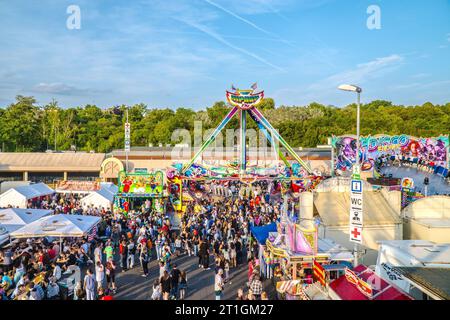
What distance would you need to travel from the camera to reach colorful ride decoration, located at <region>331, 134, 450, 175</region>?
32.4 metres

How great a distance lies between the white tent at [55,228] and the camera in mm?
13266

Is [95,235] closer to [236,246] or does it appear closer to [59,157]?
[236,246]

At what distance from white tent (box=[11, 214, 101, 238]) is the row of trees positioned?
38.3 metres

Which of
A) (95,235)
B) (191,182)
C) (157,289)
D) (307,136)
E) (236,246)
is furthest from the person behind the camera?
(307,136)

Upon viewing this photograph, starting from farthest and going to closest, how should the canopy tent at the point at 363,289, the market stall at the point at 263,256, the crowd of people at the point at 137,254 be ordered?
1. the market stall at the point at 263,256
2. the crowd of people at the point at 137,254
3. the canopy tent at the point at 363,289

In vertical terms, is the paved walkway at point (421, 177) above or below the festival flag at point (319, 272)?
above

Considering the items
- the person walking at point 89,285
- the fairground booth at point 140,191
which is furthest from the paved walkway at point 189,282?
the fairground booth at point 140,191

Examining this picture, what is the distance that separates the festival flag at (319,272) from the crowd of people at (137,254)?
4.87ft

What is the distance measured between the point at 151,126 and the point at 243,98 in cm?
3438

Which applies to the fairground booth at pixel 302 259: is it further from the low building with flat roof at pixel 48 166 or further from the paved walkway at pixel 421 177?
the low building with flat roof at pixel 48 166

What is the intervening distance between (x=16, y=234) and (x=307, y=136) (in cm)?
4750

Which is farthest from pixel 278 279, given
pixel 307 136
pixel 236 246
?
pixel 307 136
